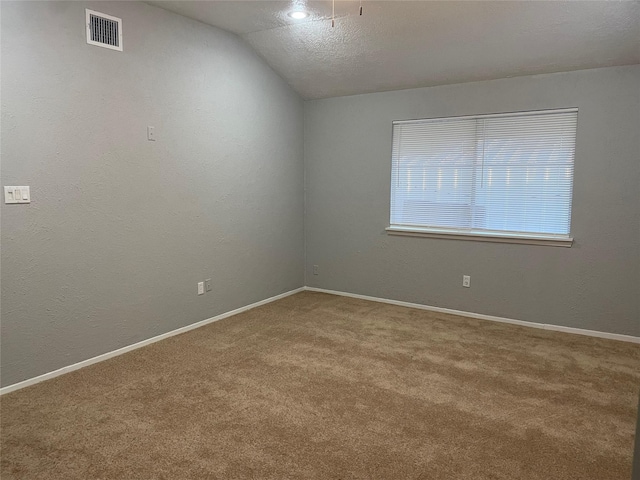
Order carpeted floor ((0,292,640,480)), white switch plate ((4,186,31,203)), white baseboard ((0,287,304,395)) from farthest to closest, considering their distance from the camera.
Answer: white baseboard ((0,287,304,395)) < white switch plate ((4,186,31,203)) < carpeted floor ((0,292,640,480))

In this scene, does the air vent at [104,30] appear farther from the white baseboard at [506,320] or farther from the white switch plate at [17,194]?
the white baseboard at [506,320]

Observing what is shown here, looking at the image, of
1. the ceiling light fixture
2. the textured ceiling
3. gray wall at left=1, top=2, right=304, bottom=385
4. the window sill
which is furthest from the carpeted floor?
the ceiling light fixture

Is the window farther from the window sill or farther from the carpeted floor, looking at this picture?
the carpeted floor

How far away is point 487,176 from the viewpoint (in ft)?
14.5

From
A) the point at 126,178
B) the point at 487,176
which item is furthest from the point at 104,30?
the point at 487,176

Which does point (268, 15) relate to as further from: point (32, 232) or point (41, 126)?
point (32, 232)

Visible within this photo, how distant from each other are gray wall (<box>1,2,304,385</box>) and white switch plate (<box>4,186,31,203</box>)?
0.13 feet

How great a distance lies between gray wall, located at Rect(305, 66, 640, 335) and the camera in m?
3.81

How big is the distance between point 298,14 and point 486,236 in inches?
107

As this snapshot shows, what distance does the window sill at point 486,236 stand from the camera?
4.07 m

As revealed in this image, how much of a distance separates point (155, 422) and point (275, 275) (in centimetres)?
274

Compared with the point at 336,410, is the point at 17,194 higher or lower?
higher

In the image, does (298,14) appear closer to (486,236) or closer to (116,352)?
(486,236)

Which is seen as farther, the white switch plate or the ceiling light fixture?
the ceiling light fixture
